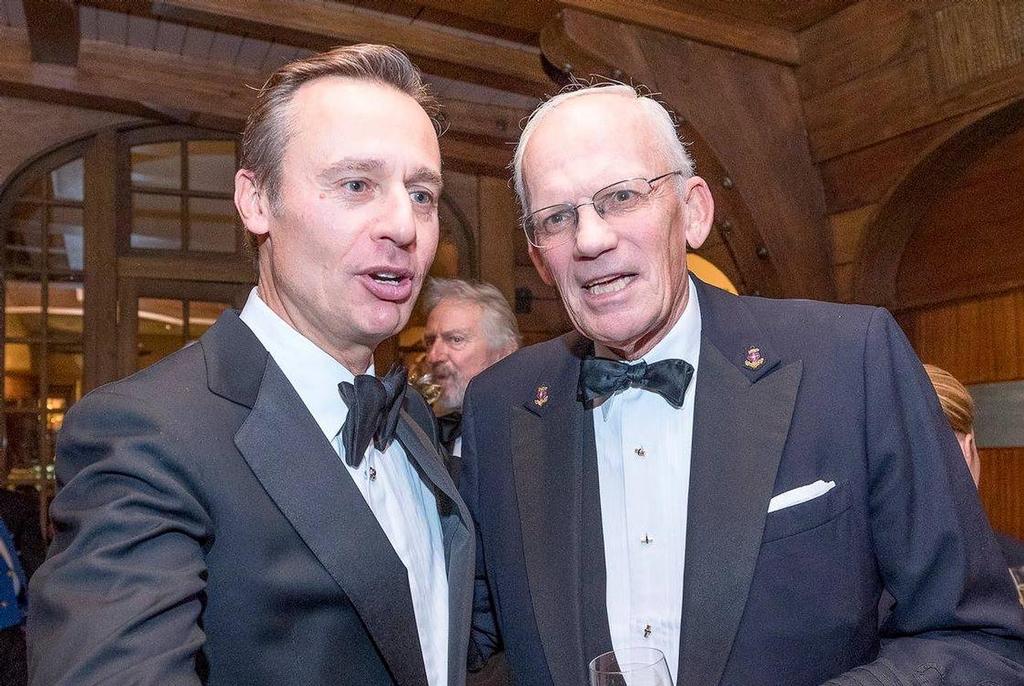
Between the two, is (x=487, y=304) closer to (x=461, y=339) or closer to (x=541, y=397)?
(x=461, y=339)

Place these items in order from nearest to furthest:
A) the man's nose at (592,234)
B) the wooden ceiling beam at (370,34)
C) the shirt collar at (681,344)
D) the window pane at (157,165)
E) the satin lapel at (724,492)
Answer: the satin lapel at (724,492) → the man's nose at (592,234) → the shirt collar at (681,344) → the wooden ceiling beam at (370,34) → the window pane at (157,165)

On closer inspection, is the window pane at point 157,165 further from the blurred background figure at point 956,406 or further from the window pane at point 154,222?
the blurred background figure at point 956,406

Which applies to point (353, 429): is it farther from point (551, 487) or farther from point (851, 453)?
point (851, 453)

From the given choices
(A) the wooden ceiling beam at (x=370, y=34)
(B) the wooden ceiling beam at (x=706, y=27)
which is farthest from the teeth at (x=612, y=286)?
(A) the wooden ceiling beam at (x=370, y=34)

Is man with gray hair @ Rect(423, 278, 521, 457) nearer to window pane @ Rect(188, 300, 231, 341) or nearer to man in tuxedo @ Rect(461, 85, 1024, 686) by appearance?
window pane @ Rect(188, 300, 231, 341)

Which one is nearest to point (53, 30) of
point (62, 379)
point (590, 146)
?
point (62, 379)

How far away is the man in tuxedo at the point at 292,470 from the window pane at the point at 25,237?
475 centimetres

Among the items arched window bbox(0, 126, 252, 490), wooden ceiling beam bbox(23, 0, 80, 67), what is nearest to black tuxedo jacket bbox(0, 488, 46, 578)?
arched window bbox(0, 126, 252, 490)

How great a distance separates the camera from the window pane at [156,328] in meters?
5.96

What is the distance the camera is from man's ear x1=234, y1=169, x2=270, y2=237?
1.67m

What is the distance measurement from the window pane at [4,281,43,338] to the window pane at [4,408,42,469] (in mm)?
497

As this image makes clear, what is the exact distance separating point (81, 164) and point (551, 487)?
5118 mm

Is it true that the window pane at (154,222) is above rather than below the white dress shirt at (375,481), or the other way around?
above

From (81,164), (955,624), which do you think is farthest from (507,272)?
(955,624)
